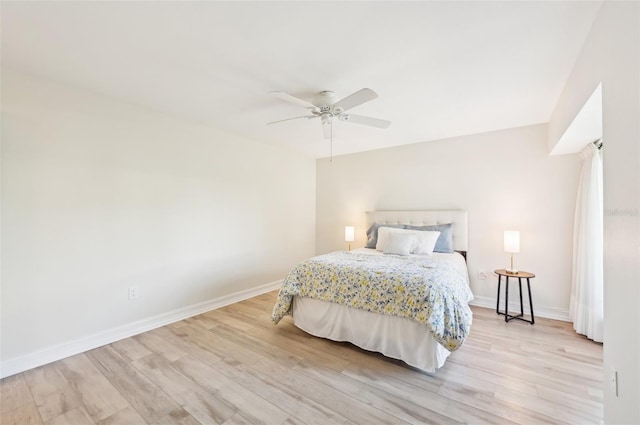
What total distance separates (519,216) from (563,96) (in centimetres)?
156

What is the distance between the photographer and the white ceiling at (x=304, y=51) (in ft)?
5.09

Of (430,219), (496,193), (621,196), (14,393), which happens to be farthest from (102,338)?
(496,193)

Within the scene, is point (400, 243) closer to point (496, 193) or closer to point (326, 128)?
point (496, 193)

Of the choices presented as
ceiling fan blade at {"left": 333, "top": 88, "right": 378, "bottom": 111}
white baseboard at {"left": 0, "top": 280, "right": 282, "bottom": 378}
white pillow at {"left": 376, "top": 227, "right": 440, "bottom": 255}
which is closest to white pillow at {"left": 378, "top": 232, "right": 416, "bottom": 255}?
white pillow at {"left": 376, "top": 227, "right": 440, "bottom": 255}

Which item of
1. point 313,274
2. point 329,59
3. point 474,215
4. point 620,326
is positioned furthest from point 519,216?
point 329,59

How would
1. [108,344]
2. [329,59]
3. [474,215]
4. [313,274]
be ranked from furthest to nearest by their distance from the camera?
[474,215] → [313,274] → [108,344] → [329,59]

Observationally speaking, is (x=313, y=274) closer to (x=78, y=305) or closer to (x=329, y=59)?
(x=329, y=59)

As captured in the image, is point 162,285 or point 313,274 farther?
point 162,285

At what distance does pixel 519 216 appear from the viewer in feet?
11.5

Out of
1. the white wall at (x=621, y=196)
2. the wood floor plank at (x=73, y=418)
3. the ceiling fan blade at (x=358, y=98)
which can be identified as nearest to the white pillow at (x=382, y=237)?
the ceiling fan blade at (x=358, y=98)

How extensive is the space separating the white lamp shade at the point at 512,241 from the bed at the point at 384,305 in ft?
Result: 2.01

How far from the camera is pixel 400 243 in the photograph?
3547 millimetres

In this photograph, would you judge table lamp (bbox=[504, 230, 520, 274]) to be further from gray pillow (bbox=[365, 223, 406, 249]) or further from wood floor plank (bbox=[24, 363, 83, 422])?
wood floor plank (bbox=[24, 363, 83, 422])

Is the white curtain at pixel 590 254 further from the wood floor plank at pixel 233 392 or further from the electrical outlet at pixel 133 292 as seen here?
the electrical outlet at pixel 133 292
